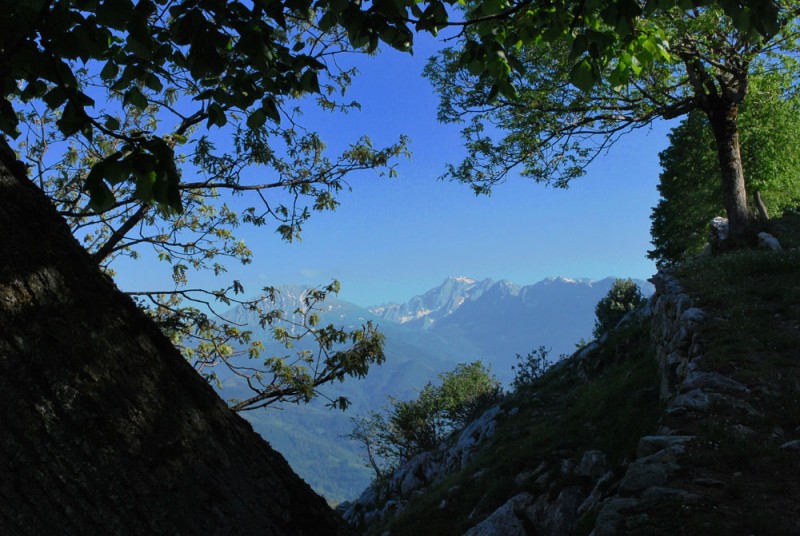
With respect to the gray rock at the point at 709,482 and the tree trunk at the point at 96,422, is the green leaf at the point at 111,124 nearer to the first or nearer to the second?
the tree trunk at the point at 96,422

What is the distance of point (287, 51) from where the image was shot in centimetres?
459

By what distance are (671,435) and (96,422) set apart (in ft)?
25.3

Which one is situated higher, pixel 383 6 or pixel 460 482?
pixel 383 6

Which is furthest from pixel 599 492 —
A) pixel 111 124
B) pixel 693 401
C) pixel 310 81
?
pixel 111 124

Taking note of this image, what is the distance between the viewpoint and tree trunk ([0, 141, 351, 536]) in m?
1.57

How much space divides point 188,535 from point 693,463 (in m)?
6.56

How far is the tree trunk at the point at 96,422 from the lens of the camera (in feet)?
5.16

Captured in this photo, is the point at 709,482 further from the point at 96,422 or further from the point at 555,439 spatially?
the point at 555,439

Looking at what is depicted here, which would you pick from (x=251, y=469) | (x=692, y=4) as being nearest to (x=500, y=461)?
(x=692, y=4)

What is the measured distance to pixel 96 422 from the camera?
5.46ft

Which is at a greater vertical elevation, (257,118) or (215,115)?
(215,115)

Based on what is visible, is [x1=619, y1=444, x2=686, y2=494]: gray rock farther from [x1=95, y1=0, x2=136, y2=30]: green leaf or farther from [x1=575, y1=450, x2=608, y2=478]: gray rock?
[x1=95, y1=0, x2=136, y2=30]: green leaf

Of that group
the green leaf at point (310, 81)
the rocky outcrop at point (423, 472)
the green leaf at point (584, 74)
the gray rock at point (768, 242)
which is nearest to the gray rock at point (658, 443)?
the green leaf at point (584, 74)

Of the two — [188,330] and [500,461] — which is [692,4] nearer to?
[188,330]
